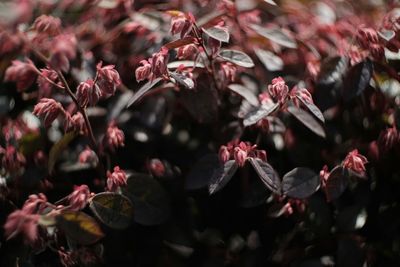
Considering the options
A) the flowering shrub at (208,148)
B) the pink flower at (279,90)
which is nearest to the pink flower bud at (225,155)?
the flowering shrub at (208,148)

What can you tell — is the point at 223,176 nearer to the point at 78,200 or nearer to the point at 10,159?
the point at 78,200

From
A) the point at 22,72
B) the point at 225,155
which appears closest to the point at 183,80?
the point at 225,155

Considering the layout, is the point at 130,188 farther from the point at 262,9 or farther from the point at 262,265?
the point at 262,9

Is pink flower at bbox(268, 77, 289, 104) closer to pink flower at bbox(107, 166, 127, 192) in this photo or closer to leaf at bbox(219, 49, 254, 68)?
leaf at bbox(219, 49, 254, 68)

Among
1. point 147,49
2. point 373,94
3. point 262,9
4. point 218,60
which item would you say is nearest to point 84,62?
point 147,49

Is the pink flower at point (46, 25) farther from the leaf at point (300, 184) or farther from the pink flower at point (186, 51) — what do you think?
the leaf at point (300, 184)

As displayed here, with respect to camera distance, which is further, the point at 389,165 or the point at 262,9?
the point at 262,9
